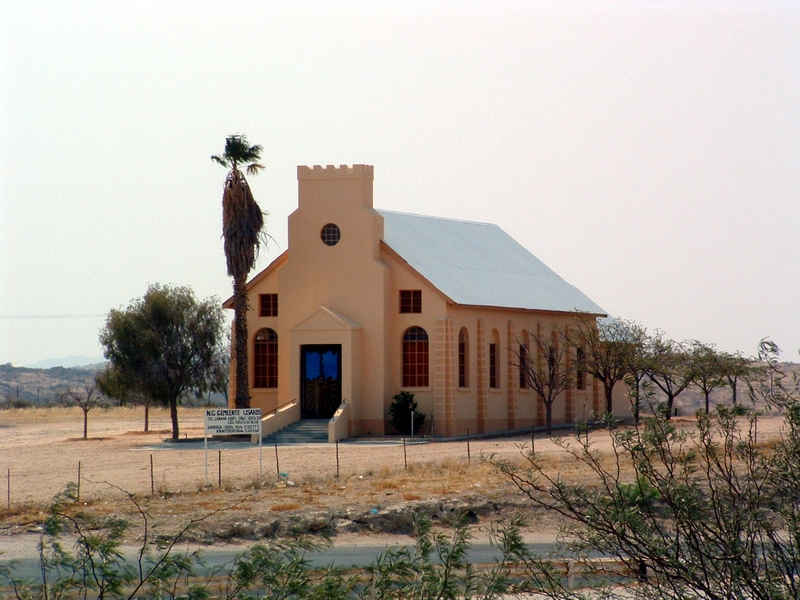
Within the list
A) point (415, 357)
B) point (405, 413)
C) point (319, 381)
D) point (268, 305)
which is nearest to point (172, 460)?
point (319, 381)

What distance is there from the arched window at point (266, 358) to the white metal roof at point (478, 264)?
6110 millimetres

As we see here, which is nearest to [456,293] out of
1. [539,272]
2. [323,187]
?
[323,187]

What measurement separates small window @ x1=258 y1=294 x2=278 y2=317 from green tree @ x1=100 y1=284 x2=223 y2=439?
100 inches

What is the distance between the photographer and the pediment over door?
49750 millimetres

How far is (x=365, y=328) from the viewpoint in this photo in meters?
50.3

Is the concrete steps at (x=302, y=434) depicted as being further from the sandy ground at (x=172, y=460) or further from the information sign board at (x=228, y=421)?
the information sign board at (x=228, y=421)

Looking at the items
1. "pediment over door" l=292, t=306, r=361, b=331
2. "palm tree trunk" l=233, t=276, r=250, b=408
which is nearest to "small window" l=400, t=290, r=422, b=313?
"pediment over door" l=292, t=306, r=361, b=331

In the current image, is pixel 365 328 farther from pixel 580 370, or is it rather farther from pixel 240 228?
pixel 580 370

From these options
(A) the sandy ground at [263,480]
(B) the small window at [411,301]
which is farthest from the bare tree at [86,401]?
(B) the small window at [411,301]

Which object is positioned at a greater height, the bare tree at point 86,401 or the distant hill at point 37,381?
the distant hill at point 37,381

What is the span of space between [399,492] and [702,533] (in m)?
20.5

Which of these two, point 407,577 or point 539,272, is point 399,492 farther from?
point 539,272

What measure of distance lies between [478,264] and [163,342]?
42.9 ft

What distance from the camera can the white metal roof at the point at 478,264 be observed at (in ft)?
169
